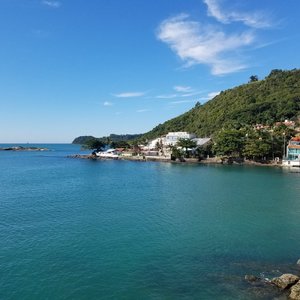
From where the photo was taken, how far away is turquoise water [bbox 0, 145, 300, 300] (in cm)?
1769

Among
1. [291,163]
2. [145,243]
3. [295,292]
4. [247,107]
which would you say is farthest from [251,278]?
[247,107]

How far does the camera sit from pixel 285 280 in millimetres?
17422

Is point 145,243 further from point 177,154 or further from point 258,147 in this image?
point 177,154

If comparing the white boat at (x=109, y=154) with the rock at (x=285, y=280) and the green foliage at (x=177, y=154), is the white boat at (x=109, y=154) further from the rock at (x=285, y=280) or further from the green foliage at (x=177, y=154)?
the rock at (x=285, y=280)

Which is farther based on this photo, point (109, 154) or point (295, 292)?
point (109, 154)

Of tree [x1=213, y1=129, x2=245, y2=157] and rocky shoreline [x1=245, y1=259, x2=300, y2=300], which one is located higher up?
tree [x1=213, y1=129, x2=245, y2=157]

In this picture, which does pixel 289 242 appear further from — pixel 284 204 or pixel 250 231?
pixel 284 204

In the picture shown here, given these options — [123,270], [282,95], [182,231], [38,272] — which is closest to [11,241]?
[38,272]

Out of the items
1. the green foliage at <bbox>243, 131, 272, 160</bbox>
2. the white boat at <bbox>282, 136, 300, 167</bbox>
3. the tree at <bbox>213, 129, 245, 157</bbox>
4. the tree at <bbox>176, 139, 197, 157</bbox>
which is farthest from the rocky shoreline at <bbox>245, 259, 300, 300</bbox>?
the tree at <bbox>176, 139, 197, 157</bbox>

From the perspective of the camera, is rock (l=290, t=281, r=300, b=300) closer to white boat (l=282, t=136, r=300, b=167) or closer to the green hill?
white boat (l=282, t=136, r=300, b=167)

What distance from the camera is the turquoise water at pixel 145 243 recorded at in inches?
696

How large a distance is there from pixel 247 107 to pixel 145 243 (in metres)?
124

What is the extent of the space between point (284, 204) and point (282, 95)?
115945mm

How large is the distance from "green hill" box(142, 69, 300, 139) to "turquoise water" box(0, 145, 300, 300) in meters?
83.1
